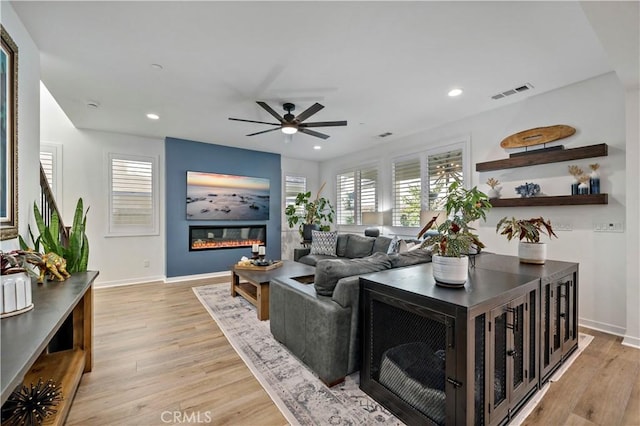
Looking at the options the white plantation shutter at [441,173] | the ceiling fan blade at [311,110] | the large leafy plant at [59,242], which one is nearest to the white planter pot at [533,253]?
the white plantation shutter at [441,173]

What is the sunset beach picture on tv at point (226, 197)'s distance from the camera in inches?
220

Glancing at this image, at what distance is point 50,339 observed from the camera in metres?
1.15

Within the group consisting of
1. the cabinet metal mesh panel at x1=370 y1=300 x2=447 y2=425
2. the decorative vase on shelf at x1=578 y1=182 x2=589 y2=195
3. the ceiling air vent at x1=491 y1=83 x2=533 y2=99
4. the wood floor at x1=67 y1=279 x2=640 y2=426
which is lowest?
the wood floor at x1=67 y1=279 x2=640 y2=426

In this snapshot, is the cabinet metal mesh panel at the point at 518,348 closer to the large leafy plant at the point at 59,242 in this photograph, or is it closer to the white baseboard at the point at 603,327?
the white baseboard at the point at 603,327

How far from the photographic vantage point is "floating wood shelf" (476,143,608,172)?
3016 mm

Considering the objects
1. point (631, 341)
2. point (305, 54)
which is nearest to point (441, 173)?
point (631, 341)

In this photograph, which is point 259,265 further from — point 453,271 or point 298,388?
point 453,271

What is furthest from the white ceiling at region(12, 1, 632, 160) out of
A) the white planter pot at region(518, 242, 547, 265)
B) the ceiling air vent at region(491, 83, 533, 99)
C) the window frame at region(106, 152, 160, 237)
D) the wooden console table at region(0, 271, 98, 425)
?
the wooden console table at region(0, 271, 98, 425)

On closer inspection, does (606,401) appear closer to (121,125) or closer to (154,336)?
(154,336)

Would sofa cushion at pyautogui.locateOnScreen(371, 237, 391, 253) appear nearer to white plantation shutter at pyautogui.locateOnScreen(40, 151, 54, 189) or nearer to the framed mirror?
the framed mirror

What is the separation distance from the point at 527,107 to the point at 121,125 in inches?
232

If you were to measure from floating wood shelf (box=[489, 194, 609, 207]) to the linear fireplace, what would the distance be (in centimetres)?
457

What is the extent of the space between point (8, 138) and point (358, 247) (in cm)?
449

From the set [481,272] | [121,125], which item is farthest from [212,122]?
[481,272]
